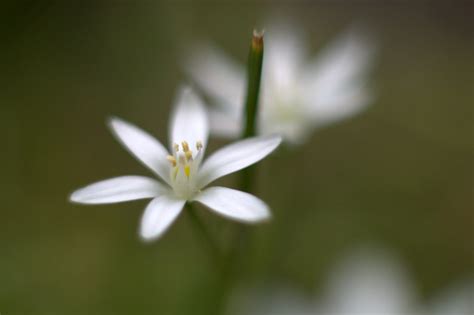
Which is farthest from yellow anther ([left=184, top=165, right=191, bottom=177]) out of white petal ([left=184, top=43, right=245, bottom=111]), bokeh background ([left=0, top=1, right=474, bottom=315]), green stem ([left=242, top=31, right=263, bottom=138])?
white petal ([left=184, top=43, right=245, bottom=111])

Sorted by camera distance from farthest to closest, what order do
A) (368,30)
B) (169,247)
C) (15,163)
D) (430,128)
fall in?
(368,30) < (430,128) < (15,163) < (169,247)

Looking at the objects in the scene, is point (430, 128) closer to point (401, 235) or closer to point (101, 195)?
point (401, 235)

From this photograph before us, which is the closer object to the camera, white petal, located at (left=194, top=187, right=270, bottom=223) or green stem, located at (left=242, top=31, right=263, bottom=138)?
white petal, located at (left=194, top=187, right=270, bottom=223)

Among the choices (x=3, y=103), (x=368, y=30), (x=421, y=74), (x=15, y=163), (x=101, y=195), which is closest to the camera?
(x=101, y=195)

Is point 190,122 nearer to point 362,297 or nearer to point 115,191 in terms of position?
point 115,191

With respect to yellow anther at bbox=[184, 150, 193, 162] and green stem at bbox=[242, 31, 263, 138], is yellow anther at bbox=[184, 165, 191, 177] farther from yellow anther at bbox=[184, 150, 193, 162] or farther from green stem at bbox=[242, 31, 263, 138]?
green stem at bbox=[242, 31, 263, 138]

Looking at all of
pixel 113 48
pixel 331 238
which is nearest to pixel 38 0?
pixel 113 48

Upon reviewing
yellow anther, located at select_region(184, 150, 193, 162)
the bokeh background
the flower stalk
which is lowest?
yellow anther, located at select_region(184, 150, 193, 162)
